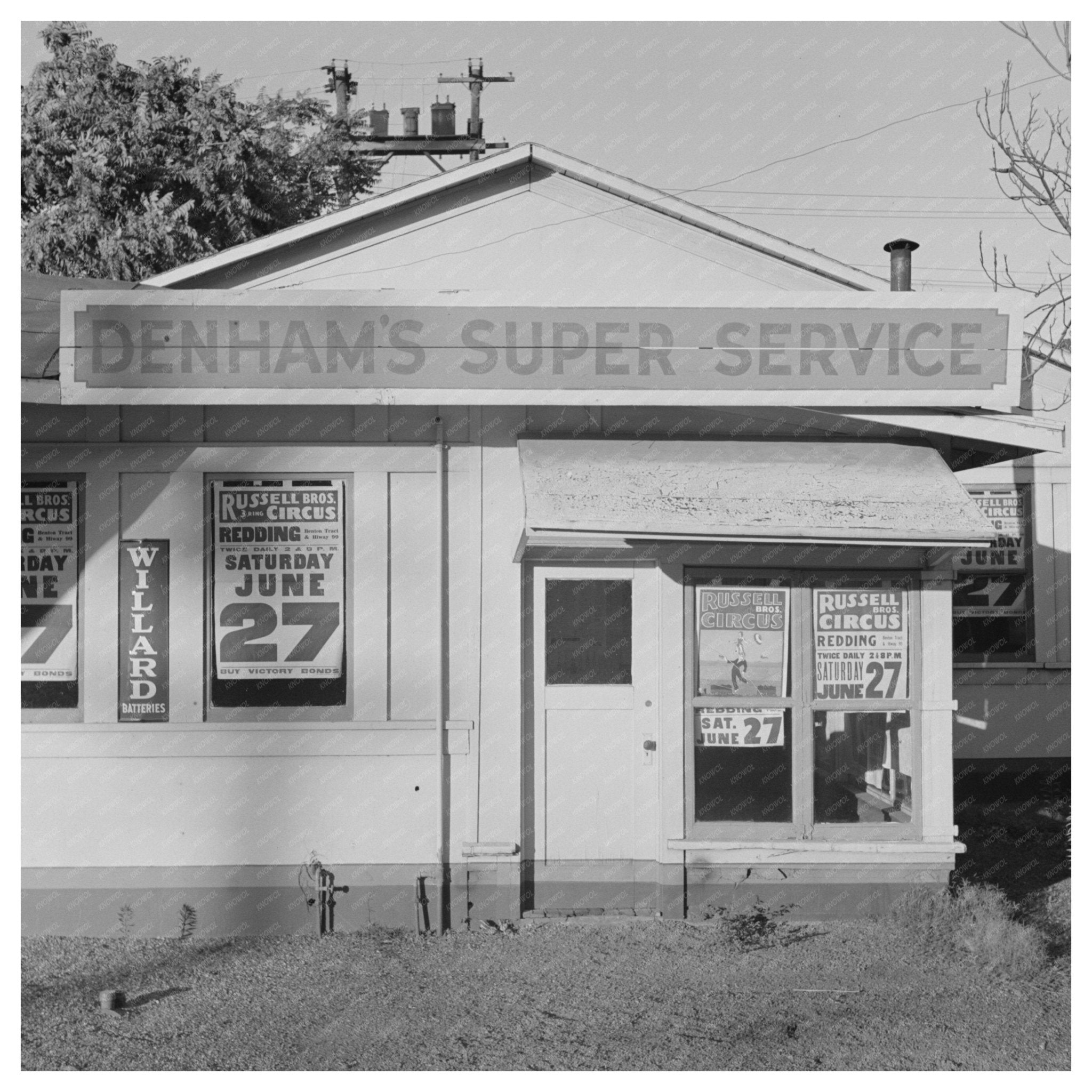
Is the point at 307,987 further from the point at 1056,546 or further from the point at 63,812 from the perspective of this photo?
the point at 1056,546

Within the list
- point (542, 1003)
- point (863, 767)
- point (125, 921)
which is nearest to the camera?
point (542, 1003)

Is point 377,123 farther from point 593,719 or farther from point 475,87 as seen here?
point 593,719

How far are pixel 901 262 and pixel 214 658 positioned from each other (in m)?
5.17

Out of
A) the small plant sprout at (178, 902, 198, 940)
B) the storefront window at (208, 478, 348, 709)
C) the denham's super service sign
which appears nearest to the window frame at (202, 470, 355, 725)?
the storefront window at (208, 478, 348, 709)

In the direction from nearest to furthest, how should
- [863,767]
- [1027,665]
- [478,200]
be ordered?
[863,767], [478,200], [1027,665]

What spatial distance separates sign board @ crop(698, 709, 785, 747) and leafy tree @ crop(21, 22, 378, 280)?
14.7m

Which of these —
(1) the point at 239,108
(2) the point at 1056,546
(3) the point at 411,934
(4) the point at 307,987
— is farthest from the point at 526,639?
(1) the point at 239,108

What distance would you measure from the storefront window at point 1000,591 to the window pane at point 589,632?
6477 mm

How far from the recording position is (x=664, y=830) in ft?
22.4

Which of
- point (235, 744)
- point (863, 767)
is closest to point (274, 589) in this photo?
point (235, 744)

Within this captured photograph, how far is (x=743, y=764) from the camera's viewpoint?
693 centimetres

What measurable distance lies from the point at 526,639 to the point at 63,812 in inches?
121

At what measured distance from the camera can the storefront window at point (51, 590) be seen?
6820mm

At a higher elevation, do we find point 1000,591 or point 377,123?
point 377,123
